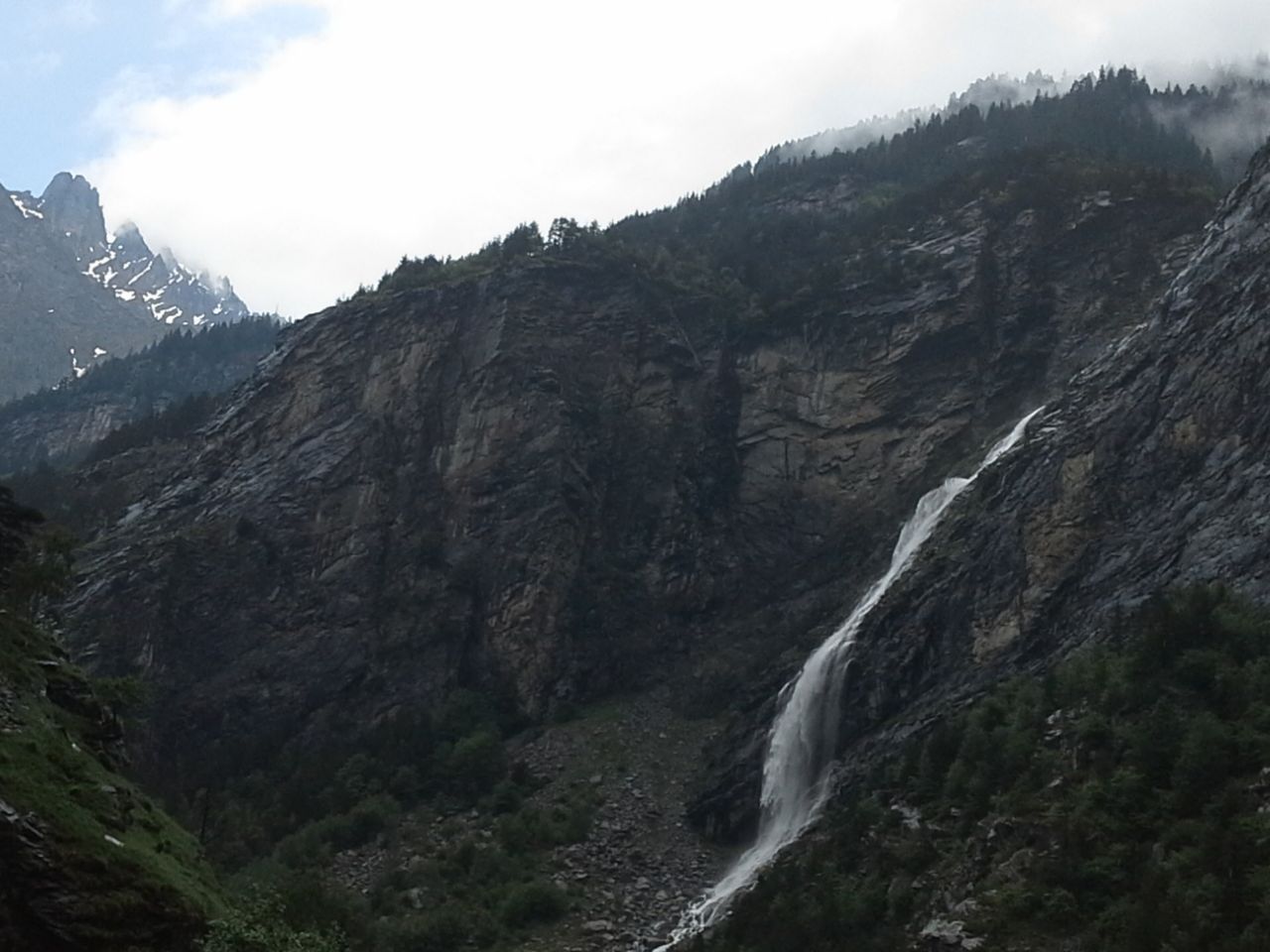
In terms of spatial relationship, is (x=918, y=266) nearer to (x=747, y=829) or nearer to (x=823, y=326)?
(x=823, y=326)

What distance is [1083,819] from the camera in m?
50.0

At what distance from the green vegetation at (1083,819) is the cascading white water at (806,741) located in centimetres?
511

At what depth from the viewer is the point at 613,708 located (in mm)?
92875

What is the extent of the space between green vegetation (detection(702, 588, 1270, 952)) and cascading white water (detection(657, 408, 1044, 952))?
5.11 m

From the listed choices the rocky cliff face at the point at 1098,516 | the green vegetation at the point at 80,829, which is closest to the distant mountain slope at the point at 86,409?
the rocky cliff face at the point at 1098,516

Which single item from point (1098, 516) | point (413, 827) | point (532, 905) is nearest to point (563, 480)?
point (413, 827)

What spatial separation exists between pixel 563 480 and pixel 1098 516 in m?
43.6

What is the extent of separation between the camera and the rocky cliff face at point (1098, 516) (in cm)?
6444

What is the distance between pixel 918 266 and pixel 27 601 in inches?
2791

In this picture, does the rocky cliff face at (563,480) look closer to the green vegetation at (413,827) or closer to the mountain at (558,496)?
the mountain at (558,496)

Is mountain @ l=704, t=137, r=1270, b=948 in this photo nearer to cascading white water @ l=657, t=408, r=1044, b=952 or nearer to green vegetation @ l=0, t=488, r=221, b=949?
cascading white water @ l=657, t=408, r=1044, b=952

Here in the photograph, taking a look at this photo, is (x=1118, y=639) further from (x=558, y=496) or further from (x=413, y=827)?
(x=558, y=496)

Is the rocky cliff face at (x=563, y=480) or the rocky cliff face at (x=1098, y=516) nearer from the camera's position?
the rocky cliff face at (x=1098, y=516)

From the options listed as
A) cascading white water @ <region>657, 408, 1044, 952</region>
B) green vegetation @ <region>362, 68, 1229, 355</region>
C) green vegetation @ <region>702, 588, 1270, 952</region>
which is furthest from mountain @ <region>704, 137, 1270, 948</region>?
green vegetation @ <region>362, 68, 1229, 355</region>
